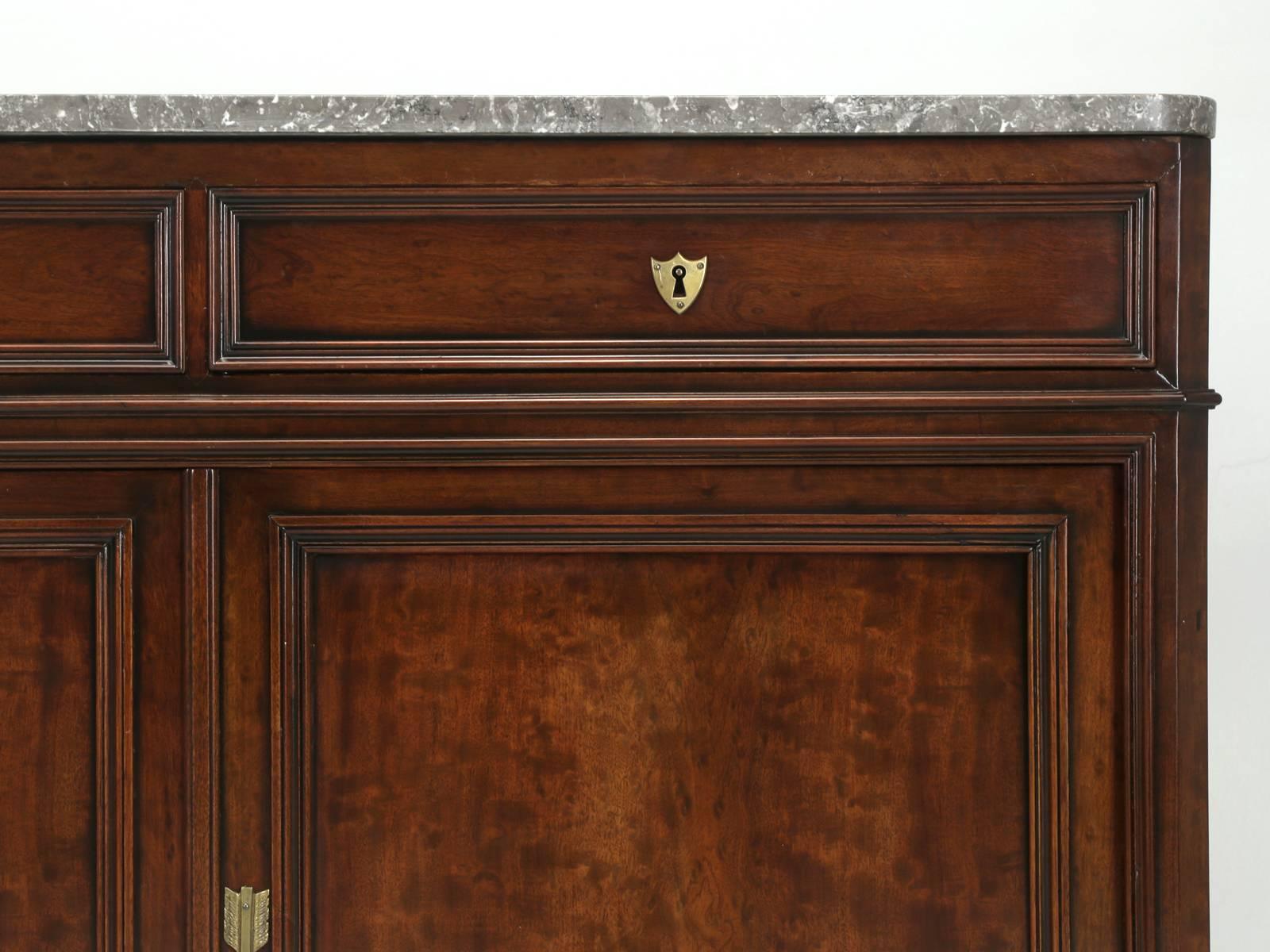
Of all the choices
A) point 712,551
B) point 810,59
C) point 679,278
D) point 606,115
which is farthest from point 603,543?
point 810,59

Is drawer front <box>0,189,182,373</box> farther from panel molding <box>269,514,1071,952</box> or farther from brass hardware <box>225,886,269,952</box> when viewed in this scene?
brass hardware <box>225,886,269,952</box>

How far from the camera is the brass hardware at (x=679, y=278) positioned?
2.69 feet

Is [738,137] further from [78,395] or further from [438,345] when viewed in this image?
[78,395]

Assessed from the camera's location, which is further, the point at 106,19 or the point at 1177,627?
the point at 106,19

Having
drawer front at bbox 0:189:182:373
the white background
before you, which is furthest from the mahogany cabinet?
the white background

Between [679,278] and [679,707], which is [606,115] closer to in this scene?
[679,278]

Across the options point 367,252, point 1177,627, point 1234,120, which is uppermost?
point 1234,120

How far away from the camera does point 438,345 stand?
83 cm

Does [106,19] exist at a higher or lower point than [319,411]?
higher

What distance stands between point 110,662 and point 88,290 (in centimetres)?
26

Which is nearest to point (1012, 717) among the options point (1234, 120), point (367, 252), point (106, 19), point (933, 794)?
point (933, 794)

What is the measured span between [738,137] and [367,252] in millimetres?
269

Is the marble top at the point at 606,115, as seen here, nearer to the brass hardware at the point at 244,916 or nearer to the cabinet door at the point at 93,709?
the cabinet door at the point at 93,709

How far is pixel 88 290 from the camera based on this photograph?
823mm
